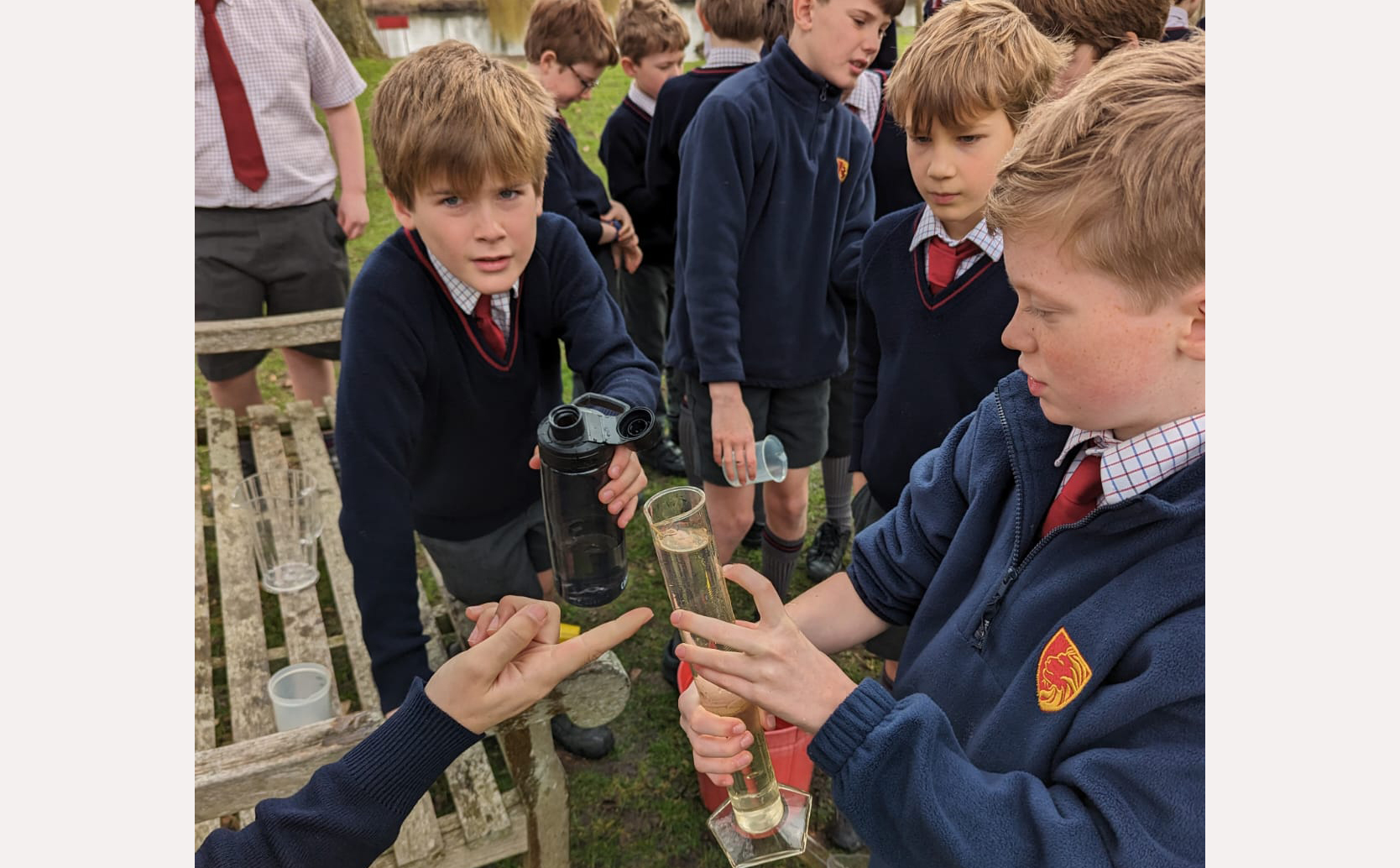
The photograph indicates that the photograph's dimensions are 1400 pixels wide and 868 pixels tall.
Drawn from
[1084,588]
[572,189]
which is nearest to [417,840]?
[1084,588]

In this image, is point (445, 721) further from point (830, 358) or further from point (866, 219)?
point (866, 219)

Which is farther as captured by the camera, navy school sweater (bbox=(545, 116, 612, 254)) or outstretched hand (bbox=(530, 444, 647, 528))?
navy school sweater (bbox=(545, 116, 612, 254))

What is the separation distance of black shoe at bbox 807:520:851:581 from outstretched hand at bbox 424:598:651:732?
8.84 ft

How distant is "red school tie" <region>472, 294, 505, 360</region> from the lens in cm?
244

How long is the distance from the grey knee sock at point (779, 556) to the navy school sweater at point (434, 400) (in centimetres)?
114

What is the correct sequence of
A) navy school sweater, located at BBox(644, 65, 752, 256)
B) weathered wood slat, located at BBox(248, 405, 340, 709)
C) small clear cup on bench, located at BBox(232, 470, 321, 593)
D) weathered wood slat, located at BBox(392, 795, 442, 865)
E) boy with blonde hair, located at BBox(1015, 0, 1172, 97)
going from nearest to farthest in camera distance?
1. weathered wood slat, located at BBox(392, 795, 442, 865)
2. boy with blonde hair, located at BBox(1015, 0, 1172, 97)
3. weathered wood slat, located at BBox(248, 405, 340, 709)
4. small clear cup on bench, located at BBox(232, 470, 321, 593)
5. navy school sweater, located at BBox(644, 65, 752, 256)

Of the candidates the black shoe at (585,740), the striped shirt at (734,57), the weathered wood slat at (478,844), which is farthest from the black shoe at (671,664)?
the striped shirt at (734,57)

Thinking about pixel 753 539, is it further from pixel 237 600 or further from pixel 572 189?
pixel 237 600

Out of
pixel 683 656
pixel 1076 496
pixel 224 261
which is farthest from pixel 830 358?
pixel 224 261

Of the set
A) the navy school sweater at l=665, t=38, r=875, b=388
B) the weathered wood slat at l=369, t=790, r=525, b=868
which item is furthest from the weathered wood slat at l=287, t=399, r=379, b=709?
the navy school sweater at l=665, t=38, r=875, b=388

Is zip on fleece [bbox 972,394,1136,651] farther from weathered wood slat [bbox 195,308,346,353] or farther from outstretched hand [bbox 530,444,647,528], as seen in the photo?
weathered wood slat [bbox 195,308,346,353]

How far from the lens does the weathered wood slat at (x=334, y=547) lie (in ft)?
9.78

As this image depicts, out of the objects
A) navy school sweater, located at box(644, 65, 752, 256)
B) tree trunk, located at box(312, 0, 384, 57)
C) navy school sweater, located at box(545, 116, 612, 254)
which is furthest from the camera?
tree trunk, located at box(312, 0, 384, 57)

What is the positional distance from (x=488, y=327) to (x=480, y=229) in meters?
0.32
